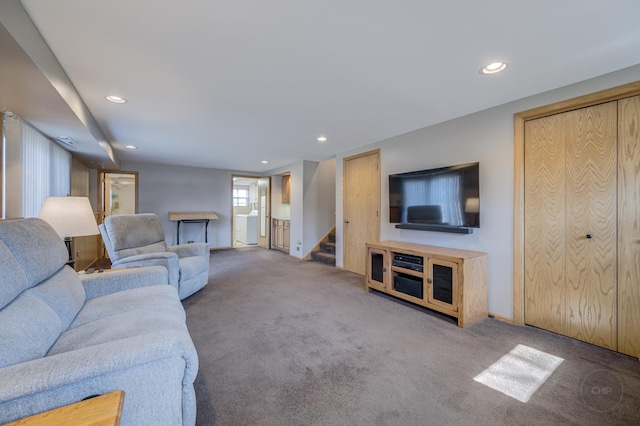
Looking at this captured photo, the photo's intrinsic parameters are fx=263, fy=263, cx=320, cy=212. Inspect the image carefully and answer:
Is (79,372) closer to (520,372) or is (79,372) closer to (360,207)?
(520,372)

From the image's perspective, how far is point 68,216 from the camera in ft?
7.14

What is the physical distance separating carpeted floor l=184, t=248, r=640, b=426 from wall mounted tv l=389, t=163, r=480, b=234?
1.02 meters

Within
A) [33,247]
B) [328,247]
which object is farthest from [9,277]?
[328,247]

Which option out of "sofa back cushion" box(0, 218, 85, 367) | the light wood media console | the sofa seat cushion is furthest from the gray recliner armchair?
the light wood media console

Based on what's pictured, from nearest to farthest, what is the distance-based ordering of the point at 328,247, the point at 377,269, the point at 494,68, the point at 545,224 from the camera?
the point at 494,68
the point at 545,224
the point at 377,269
the point at 328,247

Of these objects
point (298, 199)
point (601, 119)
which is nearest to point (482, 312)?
point (601, 119)

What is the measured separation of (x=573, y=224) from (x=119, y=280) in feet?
12.4

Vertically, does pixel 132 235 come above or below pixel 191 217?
below

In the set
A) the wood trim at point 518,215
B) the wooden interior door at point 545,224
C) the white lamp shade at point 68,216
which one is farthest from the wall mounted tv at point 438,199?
the white lamp shade at point 68,216

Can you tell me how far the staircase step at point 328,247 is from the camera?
219 inches

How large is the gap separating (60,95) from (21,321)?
5.62ft

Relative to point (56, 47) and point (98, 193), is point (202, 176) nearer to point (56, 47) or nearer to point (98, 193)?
point (98, 193)

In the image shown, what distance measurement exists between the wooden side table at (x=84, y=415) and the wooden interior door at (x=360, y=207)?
11.8ft

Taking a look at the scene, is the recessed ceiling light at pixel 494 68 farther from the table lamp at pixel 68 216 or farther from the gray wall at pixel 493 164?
the table lamp at pixel 68 216
